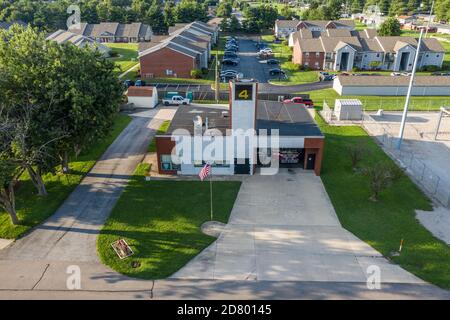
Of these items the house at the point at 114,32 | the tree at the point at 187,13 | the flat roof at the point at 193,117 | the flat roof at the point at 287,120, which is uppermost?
the tree at the point at 187,13

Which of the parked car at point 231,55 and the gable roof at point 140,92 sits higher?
the parked car at point 231,55

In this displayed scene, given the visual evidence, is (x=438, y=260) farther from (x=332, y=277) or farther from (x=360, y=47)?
(x=360, y=47)

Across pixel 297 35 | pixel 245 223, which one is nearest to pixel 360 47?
pixel 297 35

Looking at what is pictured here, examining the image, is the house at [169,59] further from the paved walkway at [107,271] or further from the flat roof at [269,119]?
the paved walkway at [107,271]

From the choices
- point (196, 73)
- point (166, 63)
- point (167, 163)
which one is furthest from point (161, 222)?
point (166, 63)

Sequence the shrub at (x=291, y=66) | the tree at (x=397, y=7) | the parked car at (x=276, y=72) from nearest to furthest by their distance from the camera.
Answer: the parked car at (x=276, y=72), the shrub at (x=291, y=66), the tree at (x=397, y=7)

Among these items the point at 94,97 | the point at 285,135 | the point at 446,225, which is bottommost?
the point at 446,225

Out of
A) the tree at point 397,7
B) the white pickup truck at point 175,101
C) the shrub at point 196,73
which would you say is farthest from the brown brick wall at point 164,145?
the tree at point 397,7
